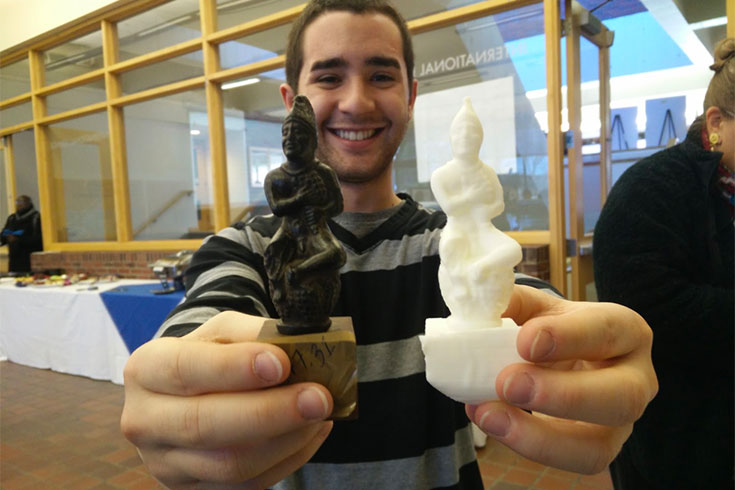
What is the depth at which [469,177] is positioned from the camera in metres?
1.04

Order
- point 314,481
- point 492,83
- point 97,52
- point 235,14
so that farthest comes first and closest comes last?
point 97,52 → point 235,14 → point 492,83 → point 314,481

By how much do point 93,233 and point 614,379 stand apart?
7.21 meters

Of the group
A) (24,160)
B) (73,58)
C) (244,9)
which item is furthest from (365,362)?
(24,160)

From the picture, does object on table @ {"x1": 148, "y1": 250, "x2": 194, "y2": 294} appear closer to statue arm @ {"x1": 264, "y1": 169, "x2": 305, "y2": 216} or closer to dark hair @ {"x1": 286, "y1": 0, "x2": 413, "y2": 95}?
dark hair @ {"x1": 286, "y1": 0, "x2": 413, "y2": 95}

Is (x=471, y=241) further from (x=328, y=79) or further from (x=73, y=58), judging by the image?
(x=73, y=58)

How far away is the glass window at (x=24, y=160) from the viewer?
7449 millimetres

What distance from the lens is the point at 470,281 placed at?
1.02 metres

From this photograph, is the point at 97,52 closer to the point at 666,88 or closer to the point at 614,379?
the point at 666,88

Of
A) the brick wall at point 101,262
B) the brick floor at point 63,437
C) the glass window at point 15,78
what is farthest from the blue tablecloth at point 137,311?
the glass window at point 15,78

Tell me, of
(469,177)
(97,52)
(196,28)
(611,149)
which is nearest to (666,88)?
(611,149)

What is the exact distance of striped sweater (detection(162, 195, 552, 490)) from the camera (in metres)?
1.32

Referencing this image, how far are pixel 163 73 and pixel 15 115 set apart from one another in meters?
3.60

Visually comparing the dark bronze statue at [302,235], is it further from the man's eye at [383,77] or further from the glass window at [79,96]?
the glass window at [79,96]

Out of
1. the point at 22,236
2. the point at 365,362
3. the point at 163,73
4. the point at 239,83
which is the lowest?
the point at 365,362
